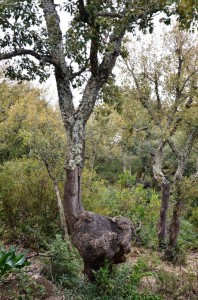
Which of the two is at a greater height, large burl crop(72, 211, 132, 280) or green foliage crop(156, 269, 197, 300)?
large burl crop(72, 211, 132, 280)

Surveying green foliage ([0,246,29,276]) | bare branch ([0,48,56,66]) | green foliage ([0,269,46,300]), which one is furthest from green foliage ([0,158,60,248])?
green foliage ([0,246,29,276])

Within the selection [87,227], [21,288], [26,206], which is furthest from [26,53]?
[26,206]

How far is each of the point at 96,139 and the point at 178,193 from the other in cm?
877

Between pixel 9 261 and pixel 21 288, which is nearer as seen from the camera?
pixel 9 261

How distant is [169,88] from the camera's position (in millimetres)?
12992

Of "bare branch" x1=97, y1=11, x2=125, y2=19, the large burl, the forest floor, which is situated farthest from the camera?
the large burl

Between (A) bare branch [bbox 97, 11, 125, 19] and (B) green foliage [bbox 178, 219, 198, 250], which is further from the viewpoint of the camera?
(B) green foliage [bbox 178, 219, 198, 250]

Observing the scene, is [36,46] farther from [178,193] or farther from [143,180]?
[143,180]

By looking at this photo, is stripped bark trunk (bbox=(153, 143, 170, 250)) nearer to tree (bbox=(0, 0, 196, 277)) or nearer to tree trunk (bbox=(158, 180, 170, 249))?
tree trunk (bbox=(158, 180, 170, 249))

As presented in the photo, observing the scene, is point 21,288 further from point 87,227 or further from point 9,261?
point 87,227

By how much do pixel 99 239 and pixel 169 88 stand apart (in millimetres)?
8738

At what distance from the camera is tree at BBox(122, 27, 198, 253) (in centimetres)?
1260

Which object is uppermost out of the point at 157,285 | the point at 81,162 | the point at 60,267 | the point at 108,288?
the point at 81,162

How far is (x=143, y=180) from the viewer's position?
2311 cm
